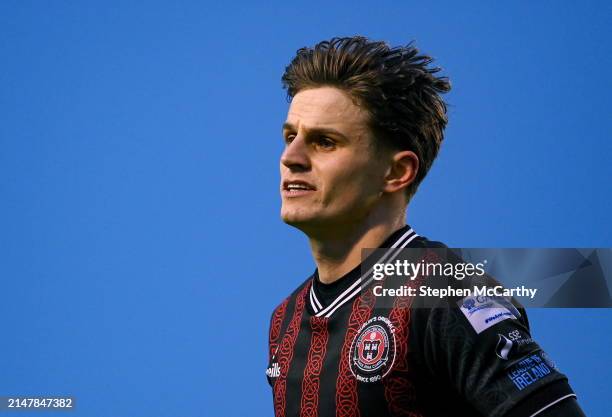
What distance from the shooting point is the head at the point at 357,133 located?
4.53 meters

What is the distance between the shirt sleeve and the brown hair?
1023 mm

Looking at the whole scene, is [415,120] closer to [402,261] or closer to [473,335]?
[402,261]

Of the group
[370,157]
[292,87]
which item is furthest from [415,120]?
[292,87]

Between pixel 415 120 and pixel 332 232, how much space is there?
2.79 feet

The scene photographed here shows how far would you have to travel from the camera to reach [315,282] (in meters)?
5.09

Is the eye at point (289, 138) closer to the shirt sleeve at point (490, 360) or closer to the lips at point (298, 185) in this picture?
the lips at point (298, 185)

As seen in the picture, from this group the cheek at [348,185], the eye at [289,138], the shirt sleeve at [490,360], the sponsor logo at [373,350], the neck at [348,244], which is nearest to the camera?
the shirt sleeve at [490,360]

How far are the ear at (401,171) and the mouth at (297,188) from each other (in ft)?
1.49

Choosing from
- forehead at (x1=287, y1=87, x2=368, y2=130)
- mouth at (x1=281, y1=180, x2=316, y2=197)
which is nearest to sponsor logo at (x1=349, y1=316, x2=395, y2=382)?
mouth at (x1=281, y1=180, x2=316, y2=197)

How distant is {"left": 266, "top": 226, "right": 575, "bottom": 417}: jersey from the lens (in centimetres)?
384

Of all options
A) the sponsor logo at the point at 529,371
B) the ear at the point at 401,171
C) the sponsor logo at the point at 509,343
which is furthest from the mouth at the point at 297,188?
the sponsor logo at the point at 529,371

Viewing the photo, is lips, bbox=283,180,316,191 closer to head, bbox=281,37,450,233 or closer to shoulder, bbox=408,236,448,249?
head, bbox=281,37,450,233

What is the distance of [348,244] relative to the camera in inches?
185

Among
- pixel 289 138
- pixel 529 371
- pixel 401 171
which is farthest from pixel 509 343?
pixel 289 138
